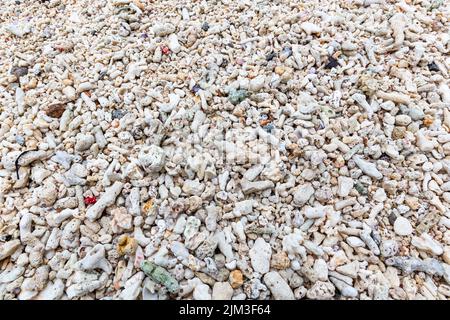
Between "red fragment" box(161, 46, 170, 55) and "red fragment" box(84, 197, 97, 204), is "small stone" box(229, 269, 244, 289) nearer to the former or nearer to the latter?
"red fragment" box(84, 197, 97, 204)

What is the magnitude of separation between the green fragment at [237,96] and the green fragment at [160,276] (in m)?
0.77

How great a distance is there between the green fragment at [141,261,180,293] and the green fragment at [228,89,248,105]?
775 mm

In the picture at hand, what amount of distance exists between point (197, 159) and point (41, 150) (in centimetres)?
69

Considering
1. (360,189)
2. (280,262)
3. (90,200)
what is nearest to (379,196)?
(360,189)

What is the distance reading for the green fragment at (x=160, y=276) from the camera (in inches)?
50.8

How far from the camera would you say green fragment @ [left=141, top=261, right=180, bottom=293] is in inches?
50.8

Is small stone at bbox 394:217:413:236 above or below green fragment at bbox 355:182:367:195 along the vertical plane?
below

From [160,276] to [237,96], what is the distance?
0.83 m

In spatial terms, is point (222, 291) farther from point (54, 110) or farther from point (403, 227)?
point (54, 110)

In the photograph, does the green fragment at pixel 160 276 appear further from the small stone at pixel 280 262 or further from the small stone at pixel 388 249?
the small stone at pixel 388 249

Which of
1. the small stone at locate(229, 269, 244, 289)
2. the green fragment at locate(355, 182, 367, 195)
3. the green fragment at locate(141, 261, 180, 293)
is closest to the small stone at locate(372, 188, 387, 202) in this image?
the green fragment at locate(355, 182, 367, 195)

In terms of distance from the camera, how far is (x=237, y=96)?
1.64 metres
